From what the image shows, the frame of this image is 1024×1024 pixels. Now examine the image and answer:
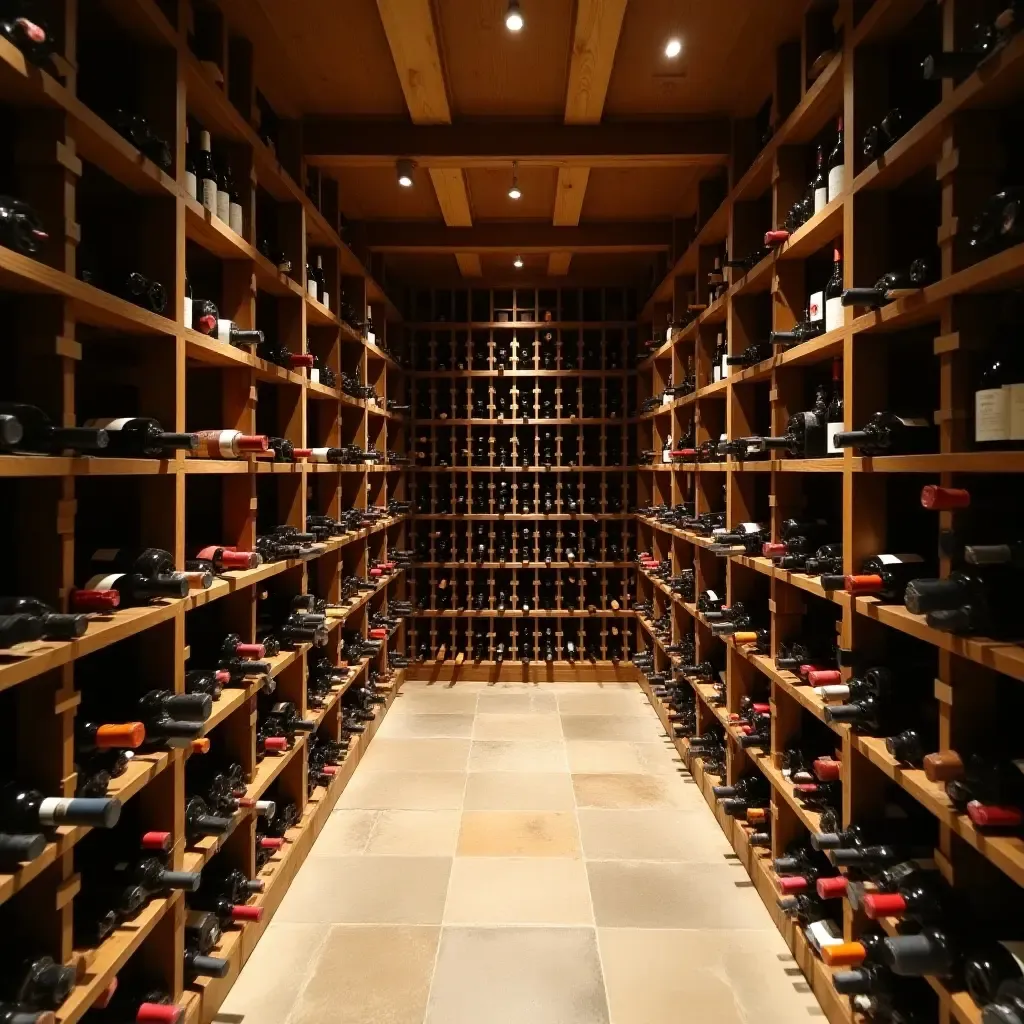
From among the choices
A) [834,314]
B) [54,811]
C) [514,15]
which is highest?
[514,15]

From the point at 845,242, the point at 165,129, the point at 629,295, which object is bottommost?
the point at 845,242

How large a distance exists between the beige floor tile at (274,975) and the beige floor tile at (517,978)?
16.0 inches

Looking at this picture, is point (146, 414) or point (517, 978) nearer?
point (146, 414)

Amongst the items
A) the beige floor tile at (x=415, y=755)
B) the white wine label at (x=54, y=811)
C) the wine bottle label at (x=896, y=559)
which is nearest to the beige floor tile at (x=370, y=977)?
the white wine label at (x=54, y=811)

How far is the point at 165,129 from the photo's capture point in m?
1.91

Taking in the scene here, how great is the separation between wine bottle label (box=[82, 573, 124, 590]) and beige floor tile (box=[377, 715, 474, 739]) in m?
2.91

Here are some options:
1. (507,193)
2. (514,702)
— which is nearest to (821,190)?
(507,193)

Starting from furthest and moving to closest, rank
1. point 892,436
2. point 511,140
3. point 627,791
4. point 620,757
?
point 620,757 < point 627,791 < point 511,140 < point 892,436

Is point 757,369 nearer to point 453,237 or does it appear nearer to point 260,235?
point 260,235

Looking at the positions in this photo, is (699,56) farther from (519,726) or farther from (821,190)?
(519,726)

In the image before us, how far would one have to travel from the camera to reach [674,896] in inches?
104

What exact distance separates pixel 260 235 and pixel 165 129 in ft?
4.18

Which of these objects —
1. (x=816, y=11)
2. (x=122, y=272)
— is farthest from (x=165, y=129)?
(x=816, y=11)

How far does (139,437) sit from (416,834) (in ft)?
7.10
